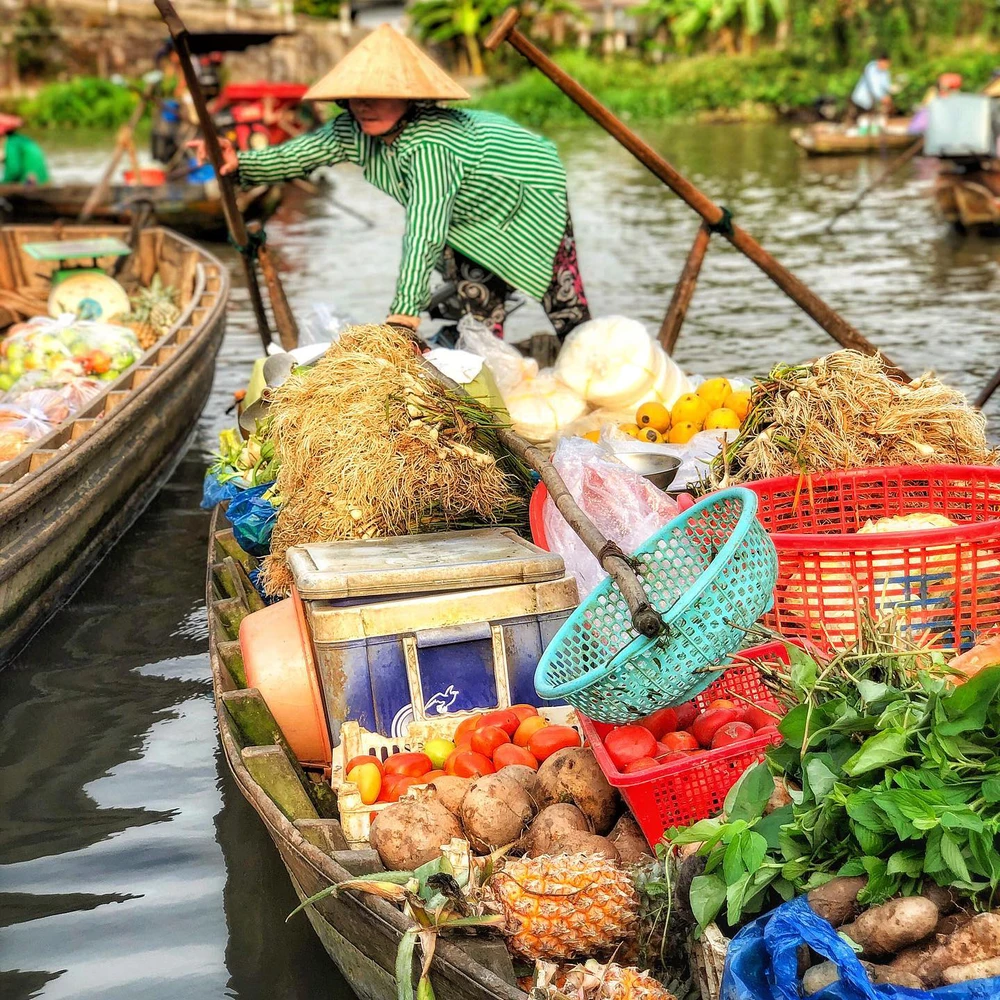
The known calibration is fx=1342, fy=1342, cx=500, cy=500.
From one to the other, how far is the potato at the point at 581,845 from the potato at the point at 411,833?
0.22 meters

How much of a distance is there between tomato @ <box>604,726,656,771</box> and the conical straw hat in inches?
109

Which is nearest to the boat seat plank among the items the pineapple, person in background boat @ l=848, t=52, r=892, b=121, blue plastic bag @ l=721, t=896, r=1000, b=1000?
the pineapple

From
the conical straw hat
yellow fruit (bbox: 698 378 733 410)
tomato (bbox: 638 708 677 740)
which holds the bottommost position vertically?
yellow fruit (bbox: 698 378 733 410)

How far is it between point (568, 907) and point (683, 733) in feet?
1.54

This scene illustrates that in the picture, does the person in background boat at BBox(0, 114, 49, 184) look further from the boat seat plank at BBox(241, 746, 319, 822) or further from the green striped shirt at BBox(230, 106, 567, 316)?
the boat seat plank at BBox(241, 746, 319, 822)

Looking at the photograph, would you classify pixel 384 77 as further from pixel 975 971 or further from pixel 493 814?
pixel 975 971

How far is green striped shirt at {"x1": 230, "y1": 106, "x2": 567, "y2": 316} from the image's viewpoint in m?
4.68

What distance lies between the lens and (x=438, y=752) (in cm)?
310

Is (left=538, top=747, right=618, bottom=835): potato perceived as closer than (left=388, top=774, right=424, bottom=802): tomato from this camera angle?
Yes

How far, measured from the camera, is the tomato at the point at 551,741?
2.96 m

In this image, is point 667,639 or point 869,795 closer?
point 869,795

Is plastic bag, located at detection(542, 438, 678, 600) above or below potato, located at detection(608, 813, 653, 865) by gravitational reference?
above

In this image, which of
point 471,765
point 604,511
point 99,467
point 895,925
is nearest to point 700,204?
point 604,511

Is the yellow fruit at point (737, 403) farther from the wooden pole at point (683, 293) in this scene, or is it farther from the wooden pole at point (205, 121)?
the wooden pole at point (205, 121)
